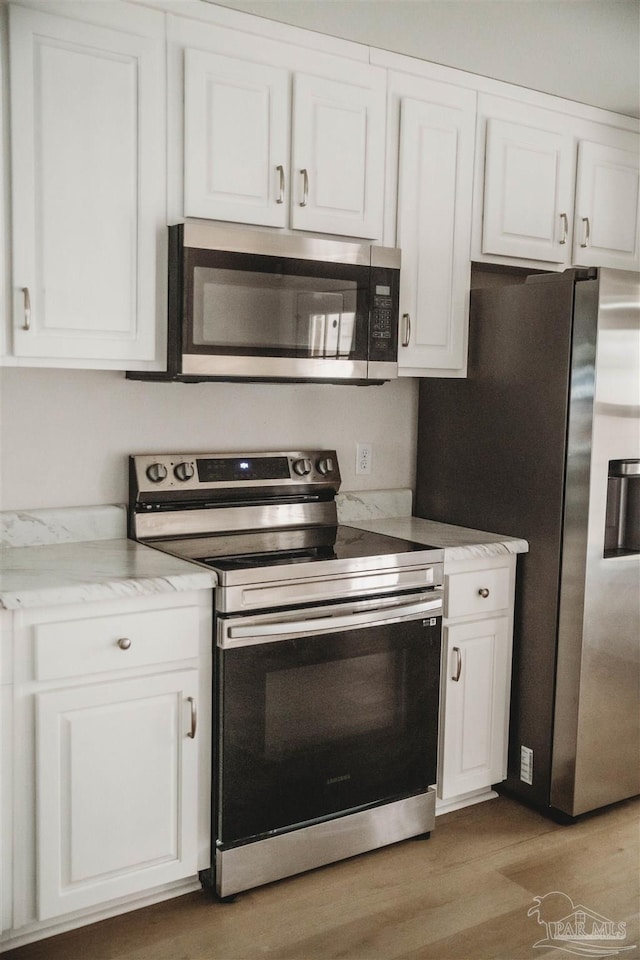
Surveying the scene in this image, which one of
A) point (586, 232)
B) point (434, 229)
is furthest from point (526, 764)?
point (586, 232)

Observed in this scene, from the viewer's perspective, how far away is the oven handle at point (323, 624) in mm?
2230

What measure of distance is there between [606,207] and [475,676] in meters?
1.75

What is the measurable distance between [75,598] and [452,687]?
124 centimetres

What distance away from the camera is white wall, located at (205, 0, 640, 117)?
2.29 metres

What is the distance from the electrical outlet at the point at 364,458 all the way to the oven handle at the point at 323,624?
71cm

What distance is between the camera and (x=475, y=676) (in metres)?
2.78

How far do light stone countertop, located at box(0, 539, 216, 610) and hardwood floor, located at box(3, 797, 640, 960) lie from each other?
Result: 2.73 ft

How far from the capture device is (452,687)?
272cm

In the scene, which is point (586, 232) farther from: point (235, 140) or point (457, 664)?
point (457, 664)

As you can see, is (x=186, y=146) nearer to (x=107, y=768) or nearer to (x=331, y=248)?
(x=331, y=248)

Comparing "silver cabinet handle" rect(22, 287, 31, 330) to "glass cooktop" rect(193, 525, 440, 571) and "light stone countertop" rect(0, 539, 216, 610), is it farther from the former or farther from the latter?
"glass cooktop" rect(193, 525, 440, 571)

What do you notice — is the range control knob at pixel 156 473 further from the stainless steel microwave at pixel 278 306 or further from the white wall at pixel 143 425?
the stainless steel microwave at pixel 278 306

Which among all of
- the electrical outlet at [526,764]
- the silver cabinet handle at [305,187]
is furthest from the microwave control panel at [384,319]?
the electrical outlet at [526,764]

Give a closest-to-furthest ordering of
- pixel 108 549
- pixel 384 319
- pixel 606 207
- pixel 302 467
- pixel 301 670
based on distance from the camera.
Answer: pixel 301 670 < pixel 108 549 < pixel 384 319 < pixel 302 467 < pixel 606 207
